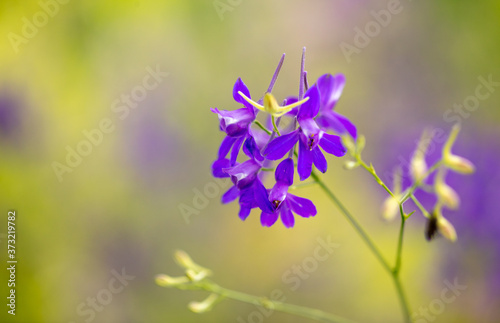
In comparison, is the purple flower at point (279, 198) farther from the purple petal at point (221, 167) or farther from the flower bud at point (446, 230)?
the flower bud at point (446, 230)

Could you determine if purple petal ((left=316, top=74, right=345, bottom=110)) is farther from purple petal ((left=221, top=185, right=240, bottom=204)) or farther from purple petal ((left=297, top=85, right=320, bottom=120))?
purple petal ((left=221, top=185, right=240, bottom=204))

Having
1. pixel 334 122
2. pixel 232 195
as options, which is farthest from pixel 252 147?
pixel 334 122

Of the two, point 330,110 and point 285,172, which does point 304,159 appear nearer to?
point 285,172

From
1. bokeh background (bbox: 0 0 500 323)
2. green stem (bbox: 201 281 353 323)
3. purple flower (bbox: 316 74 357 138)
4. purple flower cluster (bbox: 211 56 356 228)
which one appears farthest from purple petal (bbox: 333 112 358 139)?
bokeh background (bbox: 0 0 500 323)

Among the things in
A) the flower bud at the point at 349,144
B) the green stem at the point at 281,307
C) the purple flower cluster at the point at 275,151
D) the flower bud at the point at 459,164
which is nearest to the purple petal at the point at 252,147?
the purple flower cluster at the point at 275,151

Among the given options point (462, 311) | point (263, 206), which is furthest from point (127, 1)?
point (462, 311)

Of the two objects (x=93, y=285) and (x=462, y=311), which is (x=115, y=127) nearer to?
(x=93, y=285)
